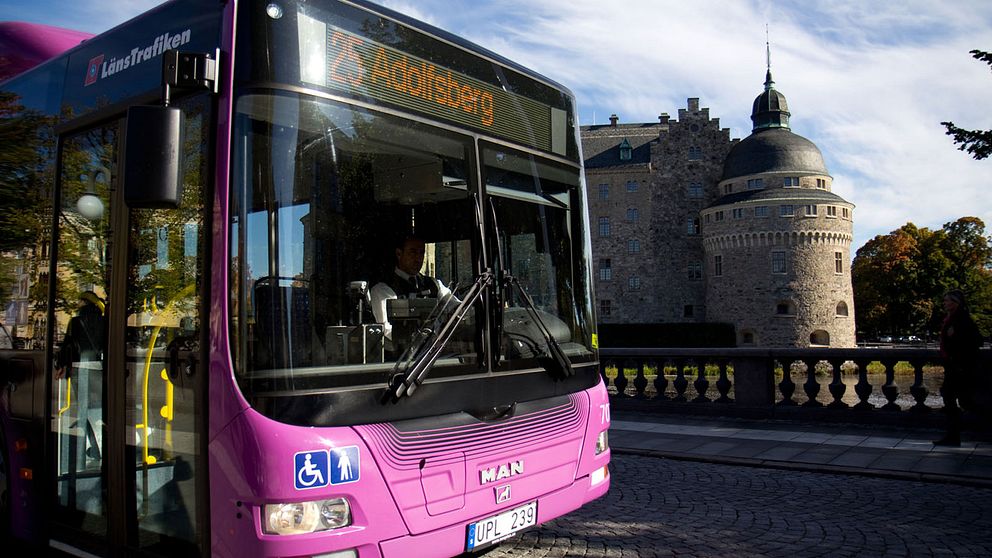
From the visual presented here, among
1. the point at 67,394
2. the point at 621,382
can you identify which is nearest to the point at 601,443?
the point at 67,394

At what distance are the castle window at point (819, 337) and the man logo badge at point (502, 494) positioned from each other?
61874mm

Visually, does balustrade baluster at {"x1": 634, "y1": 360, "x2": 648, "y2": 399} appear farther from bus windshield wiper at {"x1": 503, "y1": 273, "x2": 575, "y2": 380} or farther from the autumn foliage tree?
the autumn foliage tree

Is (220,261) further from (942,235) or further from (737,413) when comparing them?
(942,235)

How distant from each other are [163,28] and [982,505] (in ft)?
21.4

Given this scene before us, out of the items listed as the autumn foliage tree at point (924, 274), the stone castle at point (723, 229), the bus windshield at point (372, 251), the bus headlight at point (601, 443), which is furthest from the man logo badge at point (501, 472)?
the autumn foliage tree at point (924, 274)

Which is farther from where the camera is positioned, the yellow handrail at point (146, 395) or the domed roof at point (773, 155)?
the domed roof at point (773, 155)

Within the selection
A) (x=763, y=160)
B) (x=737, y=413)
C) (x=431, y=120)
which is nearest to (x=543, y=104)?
(x=431, y=120)

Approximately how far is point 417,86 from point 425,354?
4.44ft

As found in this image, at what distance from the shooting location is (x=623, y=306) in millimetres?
69125

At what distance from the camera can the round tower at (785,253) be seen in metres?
61.8

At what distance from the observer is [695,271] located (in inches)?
2694

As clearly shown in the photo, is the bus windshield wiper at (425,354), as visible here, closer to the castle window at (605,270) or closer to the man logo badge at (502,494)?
the man logo badge at (502,494)

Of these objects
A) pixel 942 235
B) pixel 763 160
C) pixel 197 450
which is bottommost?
pixel 197 450

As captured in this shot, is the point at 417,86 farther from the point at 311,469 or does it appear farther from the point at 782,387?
the point at 782,387
